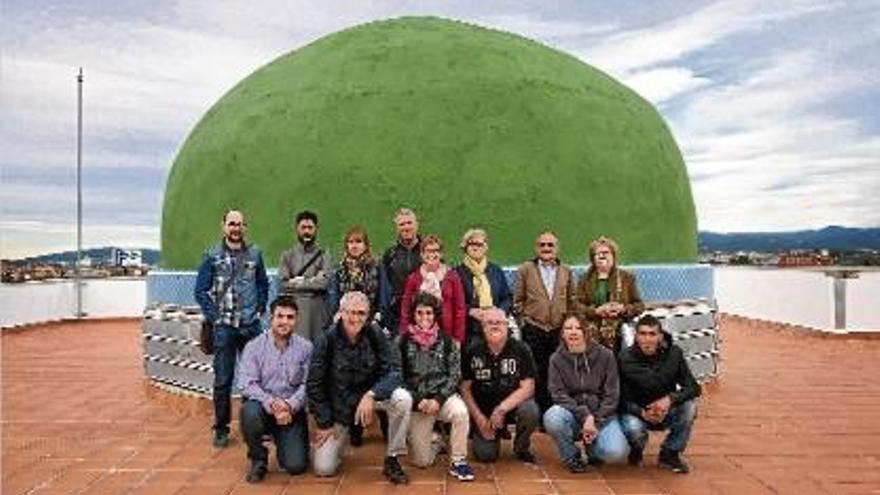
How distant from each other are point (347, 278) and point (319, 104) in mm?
2767

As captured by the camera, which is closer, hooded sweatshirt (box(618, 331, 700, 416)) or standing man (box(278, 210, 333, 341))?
hooded sweatshirt (box(618, 331, 700, 416))

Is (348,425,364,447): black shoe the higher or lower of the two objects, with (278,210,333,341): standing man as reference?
lower

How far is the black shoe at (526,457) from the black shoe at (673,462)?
2.97ft

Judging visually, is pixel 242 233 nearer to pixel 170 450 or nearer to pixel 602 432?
pixel 170 450

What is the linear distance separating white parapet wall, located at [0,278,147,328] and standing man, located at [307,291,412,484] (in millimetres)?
13208

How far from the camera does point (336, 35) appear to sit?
11.0 m

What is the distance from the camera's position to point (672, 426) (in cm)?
668

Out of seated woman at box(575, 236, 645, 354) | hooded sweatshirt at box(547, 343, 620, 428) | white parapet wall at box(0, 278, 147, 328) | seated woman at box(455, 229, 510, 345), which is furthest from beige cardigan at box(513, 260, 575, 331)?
white parapet wall at box(0, 278, 147, 328)

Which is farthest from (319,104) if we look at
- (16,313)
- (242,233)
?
(16,313)

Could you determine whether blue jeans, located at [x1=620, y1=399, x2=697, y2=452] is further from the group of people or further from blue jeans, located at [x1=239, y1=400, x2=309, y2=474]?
blue jeans, located at [x1=239, y1=400, x2=309, y2=474]

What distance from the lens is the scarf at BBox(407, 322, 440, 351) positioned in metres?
6.64

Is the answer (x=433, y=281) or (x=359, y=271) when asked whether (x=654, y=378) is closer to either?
(x=433, y=281)

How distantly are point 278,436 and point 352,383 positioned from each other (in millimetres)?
666

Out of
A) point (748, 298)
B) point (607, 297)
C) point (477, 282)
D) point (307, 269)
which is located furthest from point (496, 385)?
point (748, 298)
